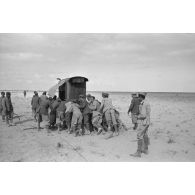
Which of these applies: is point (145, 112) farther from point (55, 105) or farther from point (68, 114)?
point (55, 105)

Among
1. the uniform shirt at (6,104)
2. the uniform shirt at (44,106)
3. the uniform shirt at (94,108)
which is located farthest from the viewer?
the uniform shirt at (6,104)

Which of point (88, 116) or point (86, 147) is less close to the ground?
point (88, 116)

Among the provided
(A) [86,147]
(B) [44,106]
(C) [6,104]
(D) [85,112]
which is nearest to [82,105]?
(D) [85,112]

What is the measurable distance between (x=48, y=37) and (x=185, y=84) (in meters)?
4.35

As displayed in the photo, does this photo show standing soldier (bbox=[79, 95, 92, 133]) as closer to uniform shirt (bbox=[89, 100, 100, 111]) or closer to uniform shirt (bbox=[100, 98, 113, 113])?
uniform shirt (bbox=[89, 100, 100, 111])

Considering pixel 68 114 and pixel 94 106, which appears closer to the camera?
pixel 68 114

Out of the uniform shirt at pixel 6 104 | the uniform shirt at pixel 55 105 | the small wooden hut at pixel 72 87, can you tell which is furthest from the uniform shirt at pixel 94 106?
the uniform shirt at pixel 6 104

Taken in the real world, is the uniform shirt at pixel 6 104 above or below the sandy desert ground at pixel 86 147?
above

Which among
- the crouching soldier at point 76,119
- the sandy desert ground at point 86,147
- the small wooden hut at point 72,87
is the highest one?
the small wooden hut at point 72,87

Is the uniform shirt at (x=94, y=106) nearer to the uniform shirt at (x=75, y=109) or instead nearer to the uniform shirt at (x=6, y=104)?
the uniform shirt at (x=75, y=109)

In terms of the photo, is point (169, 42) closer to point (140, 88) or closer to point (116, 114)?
point (140, 88)

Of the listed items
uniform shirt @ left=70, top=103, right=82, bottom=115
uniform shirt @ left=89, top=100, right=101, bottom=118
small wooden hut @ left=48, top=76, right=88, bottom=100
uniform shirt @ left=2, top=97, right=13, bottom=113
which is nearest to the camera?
uniform shirt @ left=70, top=103, right=82, bottom=115

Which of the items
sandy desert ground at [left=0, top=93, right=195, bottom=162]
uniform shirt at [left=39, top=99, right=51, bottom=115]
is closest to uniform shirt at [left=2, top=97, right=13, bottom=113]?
sandy desert ground at [left=0, top=93, right=195, bottom=162]

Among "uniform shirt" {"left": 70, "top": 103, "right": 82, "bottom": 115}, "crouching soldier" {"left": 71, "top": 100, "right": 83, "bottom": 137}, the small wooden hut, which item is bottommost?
"crouching soldier" {"left": 71, "top": 100, "right": 83, "bottom": 137}
